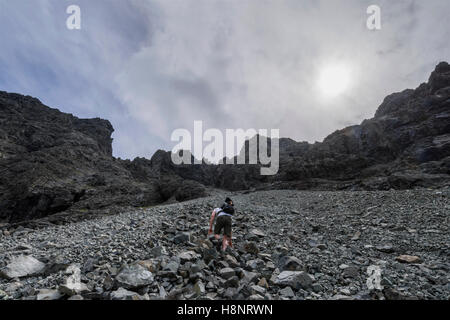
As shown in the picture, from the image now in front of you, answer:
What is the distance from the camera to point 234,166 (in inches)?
3743

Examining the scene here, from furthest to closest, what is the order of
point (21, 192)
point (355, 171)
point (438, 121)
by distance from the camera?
point (355, 171), point (438, 121), point (21, 192)

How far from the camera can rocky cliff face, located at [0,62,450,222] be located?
44344mm

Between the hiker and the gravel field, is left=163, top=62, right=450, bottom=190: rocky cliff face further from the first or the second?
the hiker

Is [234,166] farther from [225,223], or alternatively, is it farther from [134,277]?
[134,277]

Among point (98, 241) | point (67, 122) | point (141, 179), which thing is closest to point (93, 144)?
point (67, 122)

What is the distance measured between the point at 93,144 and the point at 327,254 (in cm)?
10842

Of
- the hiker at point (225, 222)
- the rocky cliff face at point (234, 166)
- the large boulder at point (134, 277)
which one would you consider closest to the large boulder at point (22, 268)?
the large boulder at point (134, 277)

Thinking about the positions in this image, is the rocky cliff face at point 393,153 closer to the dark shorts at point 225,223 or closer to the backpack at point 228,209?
the backpack at point 228,209

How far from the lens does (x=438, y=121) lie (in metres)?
50.9

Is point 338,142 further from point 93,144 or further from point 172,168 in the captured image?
point 93,144

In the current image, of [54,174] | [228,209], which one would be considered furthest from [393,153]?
[54,174]

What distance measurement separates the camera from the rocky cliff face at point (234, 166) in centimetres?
4434
